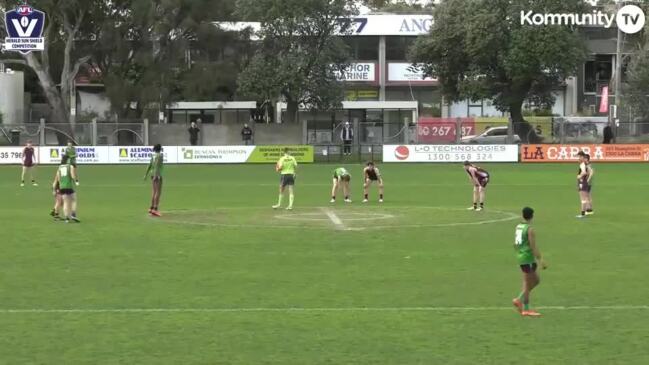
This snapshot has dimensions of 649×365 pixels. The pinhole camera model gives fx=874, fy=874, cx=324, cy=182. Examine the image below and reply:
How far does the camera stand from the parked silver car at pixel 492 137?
2063 inches

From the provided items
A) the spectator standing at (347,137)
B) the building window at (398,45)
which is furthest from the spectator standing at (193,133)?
the building window at (398,45)

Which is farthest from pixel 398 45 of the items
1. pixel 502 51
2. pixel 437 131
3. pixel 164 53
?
pixel 164 53

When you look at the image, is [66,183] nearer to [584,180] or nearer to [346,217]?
[346,217]

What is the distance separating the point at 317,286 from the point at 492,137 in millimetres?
42320

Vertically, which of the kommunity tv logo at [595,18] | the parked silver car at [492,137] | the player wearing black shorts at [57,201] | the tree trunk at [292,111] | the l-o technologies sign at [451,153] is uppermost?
the kommunity tv logo at [595,18]

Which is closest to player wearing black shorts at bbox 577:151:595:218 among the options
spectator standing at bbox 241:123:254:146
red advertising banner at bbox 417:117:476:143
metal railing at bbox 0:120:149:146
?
red advertising banner at bbox 417:117:476:143

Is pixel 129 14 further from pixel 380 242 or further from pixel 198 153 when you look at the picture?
pixel 380 242

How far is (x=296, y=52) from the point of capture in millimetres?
54375

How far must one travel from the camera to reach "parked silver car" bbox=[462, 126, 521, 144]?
5241 centimetres

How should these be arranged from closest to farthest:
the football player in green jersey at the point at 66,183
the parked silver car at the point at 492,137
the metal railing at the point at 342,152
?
the football player in green jersey at the point at 66,183 → the parked silver car at the point at 492,137 → the metal railing at the point at 342,152

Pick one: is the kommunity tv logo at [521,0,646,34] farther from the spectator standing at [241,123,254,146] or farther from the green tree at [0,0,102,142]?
the green tree at [0,0,102,142]

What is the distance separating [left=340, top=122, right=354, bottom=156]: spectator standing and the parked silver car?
6833mm

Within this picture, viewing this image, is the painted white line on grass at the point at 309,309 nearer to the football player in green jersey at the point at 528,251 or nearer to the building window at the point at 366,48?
the football player in green jersey at the point at 528,251

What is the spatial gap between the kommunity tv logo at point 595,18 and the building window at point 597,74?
2043cm
